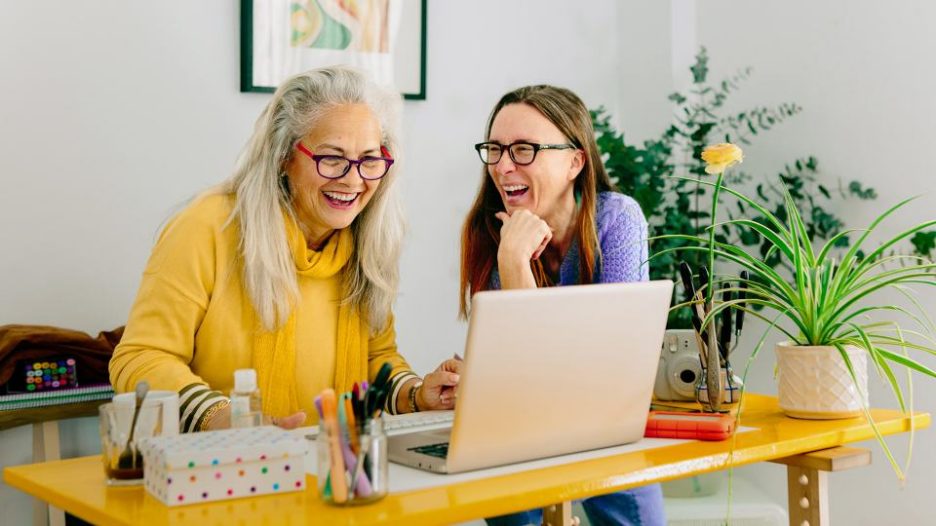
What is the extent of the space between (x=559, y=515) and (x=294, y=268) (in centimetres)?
74

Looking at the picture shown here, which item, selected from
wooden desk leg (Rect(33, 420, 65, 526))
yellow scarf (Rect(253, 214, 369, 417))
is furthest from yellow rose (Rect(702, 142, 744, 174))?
wooden desk leg (Rect(33, 420, 65, 526))

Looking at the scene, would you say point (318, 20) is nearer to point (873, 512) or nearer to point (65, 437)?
point (65, 437)

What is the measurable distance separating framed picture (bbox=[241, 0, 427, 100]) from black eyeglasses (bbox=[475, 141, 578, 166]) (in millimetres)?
646

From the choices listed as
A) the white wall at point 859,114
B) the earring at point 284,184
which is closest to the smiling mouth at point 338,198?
the earring at point 284,184

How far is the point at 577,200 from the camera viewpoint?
7.43ft

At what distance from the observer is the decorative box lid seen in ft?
4.06

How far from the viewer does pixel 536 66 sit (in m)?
3.52

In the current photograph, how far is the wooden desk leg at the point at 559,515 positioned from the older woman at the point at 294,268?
341mm

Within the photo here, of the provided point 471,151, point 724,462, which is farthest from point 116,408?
point 471,151

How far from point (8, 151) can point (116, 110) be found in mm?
290

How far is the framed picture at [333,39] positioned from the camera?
9.52 ft

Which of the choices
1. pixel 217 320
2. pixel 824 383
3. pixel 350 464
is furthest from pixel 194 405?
pixel 824 383

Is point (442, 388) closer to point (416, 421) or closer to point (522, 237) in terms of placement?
point (416, 421)

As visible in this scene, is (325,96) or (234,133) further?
(234,133)
